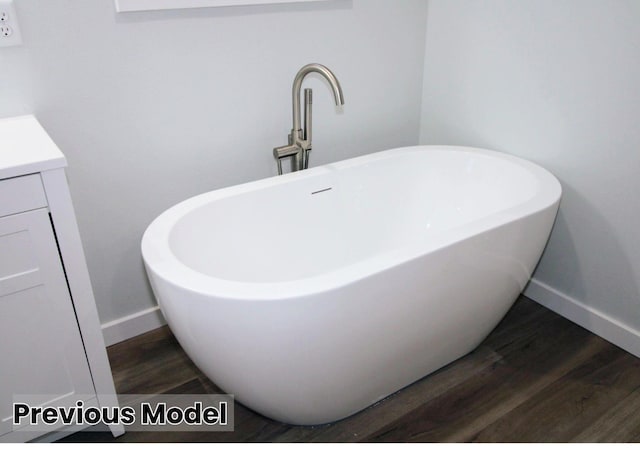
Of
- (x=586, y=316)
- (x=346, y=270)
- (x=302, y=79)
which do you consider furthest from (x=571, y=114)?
(x=346, y=270)

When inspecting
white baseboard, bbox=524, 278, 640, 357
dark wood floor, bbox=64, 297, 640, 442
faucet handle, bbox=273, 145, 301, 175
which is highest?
faucet handle, bbox=273, 145, 301, 175

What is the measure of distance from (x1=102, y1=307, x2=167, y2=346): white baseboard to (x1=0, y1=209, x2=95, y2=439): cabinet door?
492 mm

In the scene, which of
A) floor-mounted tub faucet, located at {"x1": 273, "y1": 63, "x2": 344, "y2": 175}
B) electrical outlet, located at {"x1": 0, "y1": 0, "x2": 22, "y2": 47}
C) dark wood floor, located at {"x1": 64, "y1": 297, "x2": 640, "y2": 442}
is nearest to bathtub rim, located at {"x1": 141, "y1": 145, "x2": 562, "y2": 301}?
floor-mounted tub faucet, located at {"x1": 273, "y1": 63, "x2": 344, "y2": 175}

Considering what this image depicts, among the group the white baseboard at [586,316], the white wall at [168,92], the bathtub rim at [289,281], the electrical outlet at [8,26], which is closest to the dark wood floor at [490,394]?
the white baseboard at [586,316]

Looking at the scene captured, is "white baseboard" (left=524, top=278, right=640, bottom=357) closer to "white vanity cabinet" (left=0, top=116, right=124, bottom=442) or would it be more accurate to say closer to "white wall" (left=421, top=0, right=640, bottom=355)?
"white wall" (left=421, top=0, right=640, bottom=355)

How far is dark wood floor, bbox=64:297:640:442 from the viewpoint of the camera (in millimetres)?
1485

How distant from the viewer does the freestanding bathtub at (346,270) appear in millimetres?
1183

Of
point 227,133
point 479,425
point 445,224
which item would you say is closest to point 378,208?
point 445,224

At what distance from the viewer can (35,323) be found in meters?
1.23

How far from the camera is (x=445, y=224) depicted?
6.82ft

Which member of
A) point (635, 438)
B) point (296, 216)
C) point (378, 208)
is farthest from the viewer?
point (378, 208)

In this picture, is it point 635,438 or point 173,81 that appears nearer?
point 635,438

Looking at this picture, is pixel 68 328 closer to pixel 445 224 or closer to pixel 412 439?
pixel 412 439

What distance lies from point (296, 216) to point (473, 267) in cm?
67
